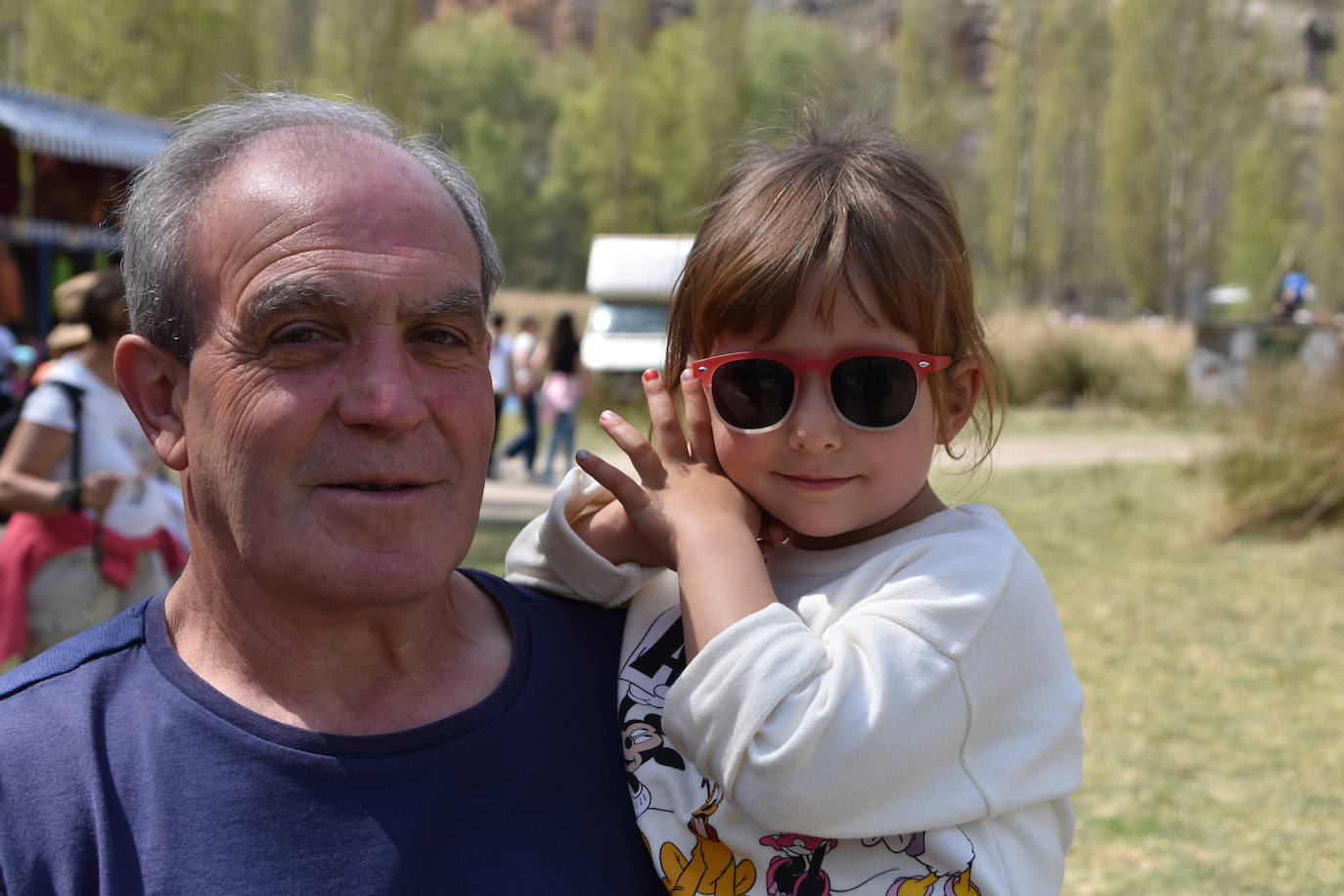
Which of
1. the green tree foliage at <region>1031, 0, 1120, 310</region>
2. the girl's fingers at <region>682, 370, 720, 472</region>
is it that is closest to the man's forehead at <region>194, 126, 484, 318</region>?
the girl's fingers at <region>682, 370, 720, 472</region>

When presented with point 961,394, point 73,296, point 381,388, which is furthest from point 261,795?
point 73,296

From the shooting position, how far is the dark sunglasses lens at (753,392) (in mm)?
1836

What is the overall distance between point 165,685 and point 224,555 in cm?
17

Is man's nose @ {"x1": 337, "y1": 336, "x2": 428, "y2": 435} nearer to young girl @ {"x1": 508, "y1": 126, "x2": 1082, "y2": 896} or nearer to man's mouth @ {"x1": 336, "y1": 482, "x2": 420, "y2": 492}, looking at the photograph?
→ man's mouth @ {"x1": 336, "y1": 482, "x2": 420, "y2": 492}

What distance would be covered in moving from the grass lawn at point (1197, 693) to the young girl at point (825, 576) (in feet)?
2.10

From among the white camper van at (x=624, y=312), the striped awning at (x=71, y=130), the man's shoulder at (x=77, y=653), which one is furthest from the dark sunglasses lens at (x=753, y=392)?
the white camper van at (x=624, y=312)

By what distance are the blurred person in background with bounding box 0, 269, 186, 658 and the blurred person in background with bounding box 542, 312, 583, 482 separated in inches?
369

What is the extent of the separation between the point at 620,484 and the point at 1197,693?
590 centimetres

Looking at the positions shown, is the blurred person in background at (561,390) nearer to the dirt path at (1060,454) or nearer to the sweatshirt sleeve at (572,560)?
the dirt path at (1060,454)

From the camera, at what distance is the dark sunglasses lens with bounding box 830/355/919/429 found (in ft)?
5.94

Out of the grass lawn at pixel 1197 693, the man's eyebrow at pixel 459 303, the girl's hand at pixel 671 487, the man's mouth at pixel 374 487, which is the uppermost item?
the man's eyebrow at pixel 459 303

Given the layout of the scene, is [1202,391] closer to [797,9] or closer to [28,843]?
[28,843]

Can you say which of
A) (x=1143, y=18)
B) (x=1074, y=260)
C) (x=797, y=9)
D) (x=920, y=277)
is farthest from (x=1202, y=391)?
(x=797, y=9)

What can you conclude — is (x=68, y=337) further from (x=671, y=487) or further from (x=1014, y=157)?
(x=1014, y=157)
